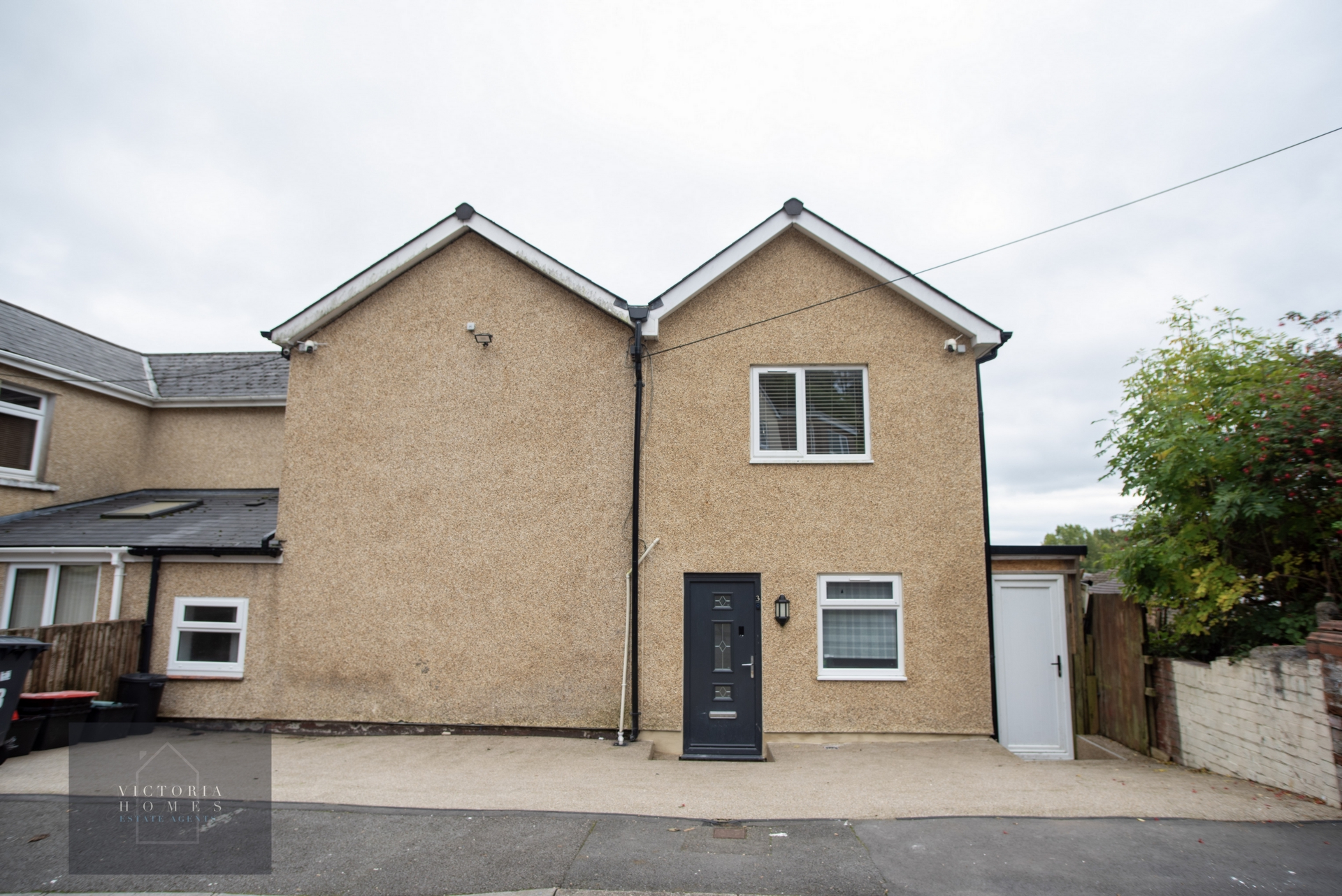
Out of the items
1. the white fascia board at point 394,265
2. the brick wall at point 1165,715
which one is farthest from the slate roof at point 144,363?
the brick wall at point 1165,715

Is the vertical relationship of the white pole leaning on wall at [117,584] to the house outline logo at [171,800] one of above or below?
above

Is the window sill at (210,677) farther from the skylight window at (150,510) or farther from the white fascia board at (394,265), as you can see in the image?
the white fascia board at (394,265)

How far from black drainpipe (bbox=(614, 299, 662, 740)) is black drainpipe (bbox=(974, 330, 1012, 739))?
167 inches

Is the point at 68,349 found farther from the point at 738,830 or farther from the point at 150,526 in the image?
the point at 738,830

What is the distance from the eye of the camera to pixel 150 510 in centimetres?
1172

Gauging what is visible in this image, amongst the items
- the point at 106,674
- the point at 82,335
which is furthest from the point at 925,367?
the point at 82,335

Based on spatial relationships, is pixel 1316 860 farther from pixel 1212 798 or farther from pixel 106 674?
pixel 106 674

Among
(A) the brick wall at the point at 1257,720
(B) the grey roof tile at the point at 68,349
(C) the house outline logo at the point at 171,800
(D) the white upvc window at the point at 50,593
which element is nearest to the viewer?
(C) the house outline logo at the point at 171,800

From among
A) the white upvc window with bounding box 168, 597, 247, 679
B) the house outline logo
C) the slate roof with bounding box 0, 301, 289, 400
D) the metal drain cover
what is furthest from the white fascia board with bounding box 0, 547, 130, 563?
the metal drain cover

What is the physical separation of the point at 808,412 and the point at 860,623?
2712 mm

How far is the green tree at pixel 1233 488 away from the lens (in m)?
6.84

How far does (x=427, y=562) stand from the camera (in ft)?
31.2

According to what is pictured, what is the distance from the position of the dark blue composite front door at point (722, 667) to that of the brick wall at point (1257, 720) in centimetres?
460

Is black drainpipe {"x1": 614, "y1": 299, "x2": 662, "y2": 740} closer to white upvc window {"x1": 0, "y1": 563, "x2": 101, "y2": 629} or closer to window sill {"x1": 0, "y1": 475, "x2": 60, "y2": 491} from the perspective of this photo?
white upvc window {"x1": 0, "y1": 563, "x2": 101, "y2": 629}
